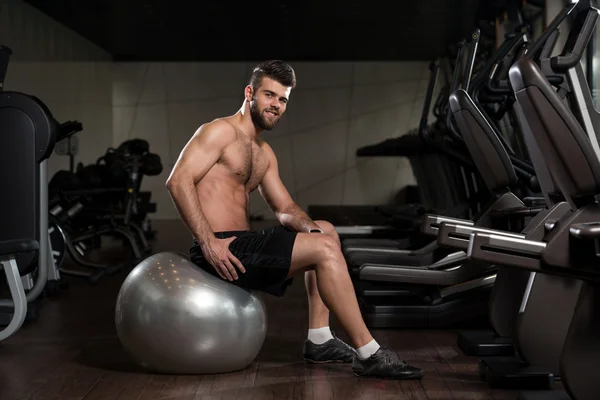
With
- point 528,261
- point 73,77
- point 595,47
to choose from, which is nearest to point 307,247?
point 528,261

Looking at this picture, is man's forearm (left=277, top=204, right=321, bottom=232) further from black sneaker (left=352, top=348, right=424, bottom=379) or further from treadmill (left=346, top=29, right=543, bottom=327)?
treadmill (left=346, top=29, right=543, bottom=327)

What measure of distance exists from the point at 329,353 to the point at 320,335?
80 mm

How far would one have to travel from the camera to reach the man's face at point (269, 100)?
10.6ft

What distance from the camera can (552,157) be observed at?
2.38 meters

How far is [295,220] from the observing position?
342 centimetres

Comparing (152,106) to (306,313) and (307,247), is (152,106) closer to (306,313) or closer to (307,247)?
(306,313)

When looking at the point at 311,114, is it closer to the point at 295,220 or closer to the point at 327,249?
the point at 295,220

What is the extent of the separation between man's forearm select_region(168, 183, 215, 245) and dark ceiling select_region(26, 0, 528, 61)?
6838 millimetres

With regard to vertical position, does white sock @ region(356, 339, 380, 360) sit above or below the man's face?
below

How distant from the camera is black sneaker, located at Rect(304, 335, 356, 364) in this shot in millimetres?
3338

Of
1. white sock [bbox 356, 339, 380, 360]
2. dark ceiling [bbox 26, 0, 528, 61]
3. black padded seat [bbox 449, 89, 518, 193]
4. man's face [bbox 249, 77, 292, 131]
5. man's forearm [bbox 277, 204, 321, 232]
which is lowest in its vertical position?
white sock [bbox 356, 339, 380, 360]

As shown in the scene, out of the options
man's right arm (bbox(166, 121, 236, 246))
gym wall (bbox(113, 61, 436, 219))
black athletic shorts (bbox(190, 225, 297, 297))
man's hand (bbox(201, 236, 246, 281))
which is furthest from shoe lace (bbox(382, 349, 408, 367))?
gym wall (bbox(113, 61, 436, 219))

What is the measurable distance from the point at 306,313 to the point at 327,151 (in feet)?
30.9

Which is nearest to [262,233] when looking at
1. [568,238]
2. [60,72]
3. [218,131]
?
[218,131]
